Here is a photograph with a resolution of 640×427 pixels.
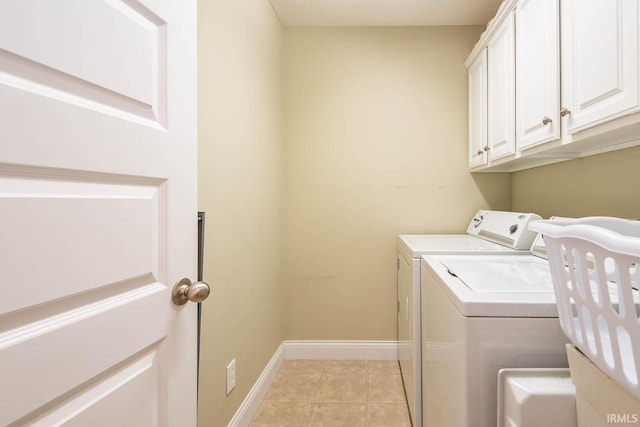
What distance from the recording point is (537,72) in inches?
57.6

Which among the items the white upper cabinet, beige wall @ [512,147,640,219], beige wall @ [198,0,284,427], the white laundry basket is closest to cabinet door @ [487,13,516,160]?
the white upper cabinet

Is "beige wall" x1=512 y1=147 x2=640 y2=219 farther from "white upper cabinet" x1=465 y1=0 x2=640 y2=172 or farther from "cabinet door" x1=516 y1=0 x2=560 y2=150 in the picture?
"cabinet door" x1=516 y1=0 x2=560 y2=150

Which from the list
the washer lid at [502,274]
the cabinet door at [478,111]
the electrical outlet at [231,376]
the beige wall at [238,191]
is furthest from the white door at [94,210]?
the cabinet door at [478,111]

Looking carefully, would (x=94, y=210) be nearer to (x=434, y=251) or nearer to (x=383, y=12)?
(x=434, y=251)

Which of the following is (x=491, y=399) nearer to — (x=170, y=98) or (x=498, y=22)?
(x=170, y=98)

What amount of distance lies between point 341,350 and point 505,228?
147 cm

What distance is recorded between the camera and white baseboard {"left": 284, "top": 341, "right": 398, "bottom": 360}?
8.39ft

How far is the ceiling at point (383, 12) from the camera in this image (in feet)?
7.43

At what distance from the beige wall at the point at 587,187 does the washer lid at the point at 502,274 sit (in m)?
0.45

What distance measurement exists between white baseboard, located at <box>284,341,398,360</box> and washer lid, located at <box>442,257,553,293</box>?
1.33 m

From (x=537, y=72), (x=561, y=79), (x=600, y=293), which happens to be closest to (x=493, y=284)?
(x=600, y=293)

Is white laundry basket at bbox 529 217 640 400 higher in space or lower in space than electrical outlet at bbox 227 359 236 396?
higher

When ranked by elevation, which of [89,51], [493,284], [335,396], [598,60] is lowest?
[335,396]

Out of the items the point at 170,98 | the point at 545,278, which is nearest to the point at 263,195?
the point at 170,98
